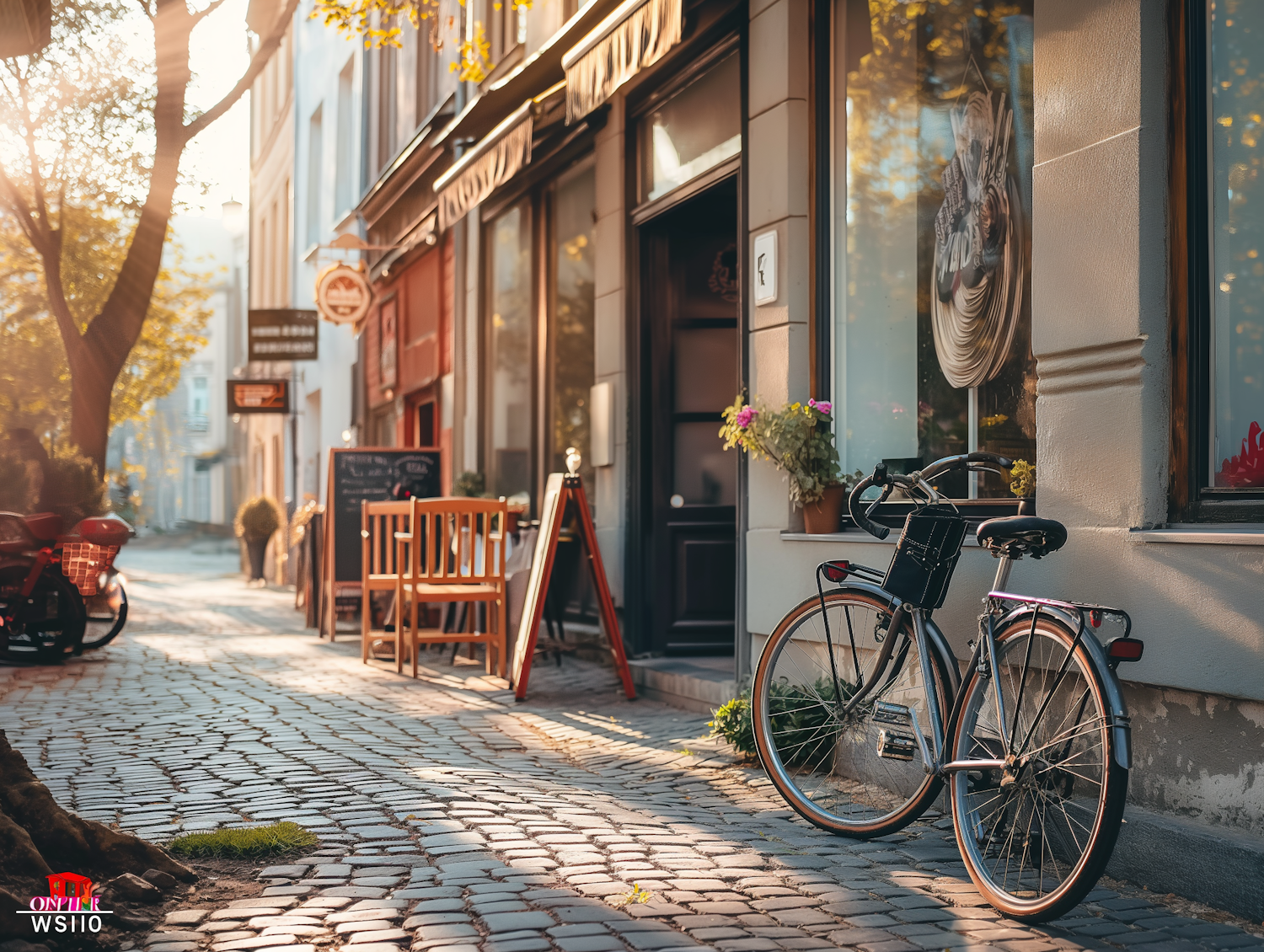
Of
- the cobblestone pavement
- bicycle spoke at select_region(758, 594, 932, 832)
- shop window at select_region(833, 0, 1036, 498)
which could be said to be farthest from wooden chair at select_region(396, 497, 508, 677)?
bicycle spoke at select_region(758, 594, 932, 832)

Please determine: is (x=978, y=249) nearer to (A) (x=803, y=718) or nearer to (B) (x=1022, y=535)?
(B) (x=1022, y=535)

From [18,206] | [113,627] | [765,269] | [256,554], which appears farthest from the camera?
[256,554]

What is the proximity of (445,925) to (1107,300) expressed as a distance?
2.72 m

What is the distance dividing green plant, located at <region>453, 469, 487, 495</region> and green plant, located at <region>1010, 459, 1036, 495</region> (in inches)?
304

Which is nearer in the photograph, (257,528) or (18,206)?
(18,206)

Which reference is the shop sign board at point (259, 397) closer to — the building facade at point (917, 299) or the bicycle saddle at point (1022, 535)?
the building facade at point (917, 299)

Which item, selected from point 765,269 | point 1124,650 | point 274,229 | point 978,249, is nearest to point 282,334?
point 274,229

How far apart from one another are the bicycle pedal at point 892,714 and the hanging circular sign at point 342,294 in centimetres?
1280

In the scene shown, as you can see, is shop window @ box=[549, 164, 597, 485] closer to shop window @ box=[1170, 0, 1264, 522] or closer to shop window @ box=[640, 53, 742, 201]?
shop window @ box=[640, 53, 742, 201]

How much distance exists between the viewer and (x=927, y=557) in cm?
438

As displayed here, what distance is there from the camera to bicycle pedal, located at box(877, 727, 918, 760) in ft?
14.0

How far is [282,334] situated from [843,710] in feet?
58.0

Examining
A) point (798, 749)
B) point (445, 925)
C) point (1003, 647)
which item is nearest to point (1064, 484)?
point (1003, 647)

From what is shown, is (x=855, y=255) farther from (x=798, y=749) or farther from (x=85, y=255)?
(x=85, y=255)
